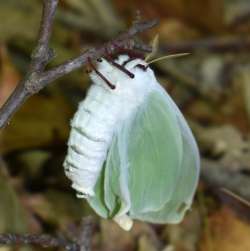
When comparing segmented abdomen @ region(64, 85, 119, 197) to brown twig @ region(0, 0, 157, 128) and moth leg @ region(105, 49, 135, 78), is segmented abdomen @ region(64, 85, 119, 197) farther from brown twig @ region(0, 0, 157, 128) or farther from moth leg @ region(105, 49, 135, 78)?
brown twig @ region(0, 0, 157, 128)

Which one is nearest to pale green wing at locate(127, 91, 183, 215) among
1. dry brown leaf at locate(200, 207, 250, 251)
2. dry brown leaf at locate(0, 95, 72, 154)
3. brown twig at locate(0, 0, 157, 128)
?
brown twig at locate(0, 0, 157, 128)

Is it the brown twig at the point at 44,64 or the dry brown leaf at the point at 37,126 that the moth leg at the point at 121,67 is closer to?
the brown twig at the point at 44,64

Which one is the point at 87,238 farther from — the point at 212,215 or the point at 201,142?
the point at 201,142

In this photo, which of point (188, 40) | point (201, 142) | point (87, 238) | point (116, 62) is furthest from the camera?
point (188, 40)

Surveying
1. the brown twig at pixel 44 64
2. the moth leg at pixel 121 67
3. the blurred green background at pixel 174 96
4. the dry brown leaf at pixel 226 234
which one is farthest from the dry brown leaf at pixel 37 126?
the brown twig at pixel 44 64

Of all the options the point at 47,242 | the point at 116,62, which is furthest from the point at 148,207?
the point at 116,62

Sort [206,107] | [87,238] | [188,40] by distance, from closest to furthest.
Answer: [87,238], [206,107], [188,40]

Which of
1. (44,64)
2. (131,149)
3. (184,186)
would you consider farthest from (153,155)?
(44,64)

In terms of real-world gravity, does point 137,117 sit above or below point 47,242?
above
